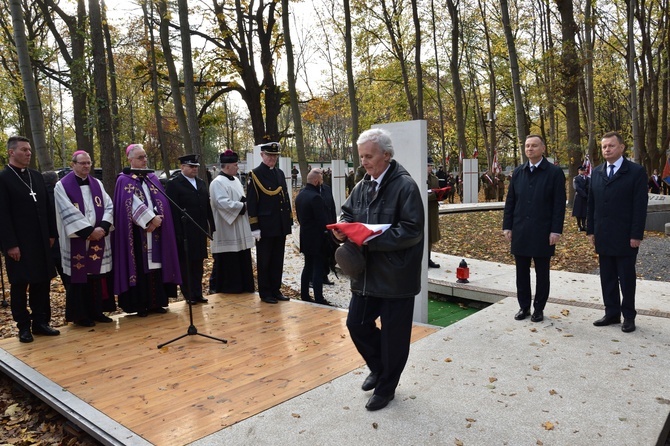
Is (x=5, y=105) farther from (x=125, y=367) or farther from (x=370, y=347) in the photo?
(x=370, y=347)

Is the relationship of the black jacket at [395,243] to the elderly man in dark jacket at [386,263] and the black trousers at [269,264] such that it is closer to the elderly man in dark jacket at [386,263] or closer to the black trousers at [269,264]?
the elderly man in dark jacket at [386,263]

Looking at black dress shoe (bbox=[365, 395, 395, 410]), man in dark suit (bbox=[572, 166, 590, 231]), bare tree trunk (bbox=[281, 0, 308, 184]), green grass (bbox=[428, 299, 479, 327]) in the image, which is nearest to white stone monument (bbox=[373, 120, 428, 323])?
green grass (bbox=[428, 299, 479, 327])

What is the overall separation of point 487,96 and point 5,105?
3276 centimetres

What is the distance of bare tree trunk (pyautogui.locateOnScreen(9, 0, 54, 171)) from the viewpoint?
759 cm

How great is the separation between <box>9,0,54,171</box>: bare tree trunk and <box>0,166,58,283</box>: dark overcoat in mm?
3000

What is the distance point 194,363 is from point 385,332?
2.05 meters

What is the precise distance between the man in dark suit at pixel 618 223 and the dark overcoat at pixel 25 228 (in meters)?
5.75

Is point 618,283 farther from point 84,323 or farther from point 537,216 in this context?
point 84,323

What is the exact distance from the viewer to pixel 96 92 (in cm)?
1155

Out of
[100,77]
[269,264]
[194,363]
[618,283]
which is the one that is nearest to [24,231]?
[194,363]

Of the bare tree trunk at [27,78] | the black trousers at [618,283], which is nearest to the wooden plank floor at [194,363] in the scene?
the black trousers at [618,283]

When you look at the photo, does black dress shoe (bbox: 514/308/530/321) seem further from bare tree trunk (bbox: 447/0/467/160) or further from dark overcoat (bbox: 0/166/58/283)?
bare tree trunk (bbox: 447/0/467/160)

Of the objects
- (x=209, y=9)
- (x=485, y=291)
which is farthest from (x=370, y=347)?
(x=209, y=9)

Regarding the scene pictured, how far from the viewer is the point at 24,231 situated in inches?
206
